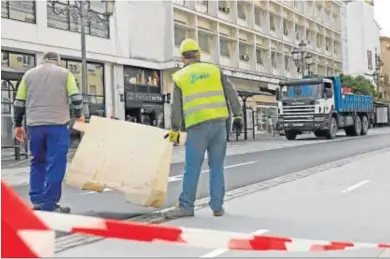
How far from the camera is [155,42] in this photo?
116 ft

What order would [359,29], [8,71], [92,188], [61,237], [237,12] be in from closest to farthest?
1. [61,237]
2. [92,188]
3. [8,71]
4. [237,12]
5. [359,29]

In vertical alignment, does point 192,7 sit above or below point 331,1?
below

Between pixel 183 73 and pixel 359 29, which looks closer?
pixel 183 73

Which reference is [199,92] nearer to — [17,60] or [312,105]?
[17,60]

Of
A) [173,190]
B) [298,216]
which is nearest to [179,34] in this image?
[173,190]

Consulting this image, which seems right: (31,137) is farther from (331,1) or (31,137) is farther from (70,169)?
(331,1)

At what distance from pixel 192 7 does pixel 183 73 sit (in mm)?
32803

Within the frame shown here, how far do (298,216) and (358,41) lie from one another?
75.6 meters

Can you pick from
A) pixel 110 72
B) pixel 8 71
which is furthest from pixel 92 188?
pixel 110 72

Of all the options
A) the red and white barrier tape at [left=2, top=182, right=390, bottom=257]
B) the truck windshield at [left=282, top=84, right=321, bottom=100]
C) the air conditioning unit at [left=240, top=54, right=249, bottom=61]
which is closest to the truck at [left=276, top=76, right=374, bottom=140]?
the truck windshield at [left=282, top=84, right=321, bottom=100]

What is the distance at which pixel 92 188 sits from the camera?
6.79m

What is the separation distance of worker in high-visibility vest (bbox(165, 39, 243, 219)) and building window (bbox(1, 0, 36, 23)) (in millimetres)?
19307

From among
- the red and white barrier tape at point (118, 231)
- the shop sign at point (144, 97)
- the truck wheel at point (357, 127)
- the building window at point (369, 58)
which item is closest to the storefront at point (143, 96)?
the shop sign at point (144, 97)

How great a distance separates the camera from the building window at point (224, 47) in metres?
42.9
